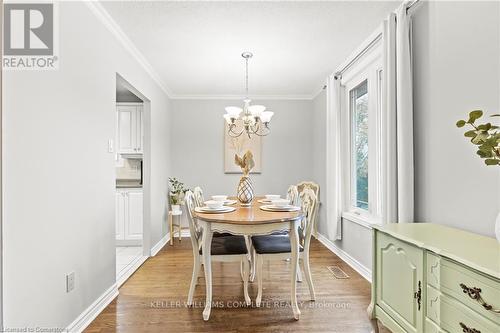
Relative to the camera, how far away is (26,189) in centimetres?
170

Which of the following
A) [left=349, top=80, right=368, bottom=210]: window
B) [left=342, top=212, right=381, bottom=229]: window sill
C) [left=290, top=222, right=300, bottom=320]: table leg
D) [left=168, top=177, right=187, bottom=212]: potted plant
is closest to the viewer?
[left=290, top=222, right=300, bottom=320]: table leg

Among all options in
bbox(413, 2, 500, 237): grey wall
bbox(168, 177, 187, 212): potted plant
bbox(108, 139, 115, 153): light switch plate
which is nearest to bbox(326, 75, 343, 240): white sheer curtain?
bbox(413, 2, 500, 237): grey wall

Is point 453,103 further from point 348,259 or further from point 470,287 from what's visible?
point 348,259

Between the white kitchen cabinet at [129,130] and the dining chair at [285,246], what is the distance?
9.27 ft

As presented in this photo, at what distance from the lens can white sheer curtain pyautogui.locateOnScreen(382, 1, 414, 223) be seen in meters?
2.34

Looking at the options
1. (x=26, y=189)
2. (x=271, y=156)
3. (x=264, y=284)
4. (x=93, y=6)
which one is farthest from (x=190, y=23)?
(x=271, y=156)

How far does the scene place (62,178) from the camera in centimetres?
203

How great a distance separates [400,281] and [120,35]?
3145 mm

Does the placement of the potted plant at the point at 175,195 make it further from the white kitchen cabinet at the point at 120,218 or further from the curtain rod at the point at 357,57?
the curtain rod at the point at 357,57

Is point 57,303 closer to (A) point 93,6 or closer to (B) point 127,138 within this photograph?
(A) point 93,6

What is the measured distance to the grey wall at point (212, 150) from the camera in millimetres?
5516

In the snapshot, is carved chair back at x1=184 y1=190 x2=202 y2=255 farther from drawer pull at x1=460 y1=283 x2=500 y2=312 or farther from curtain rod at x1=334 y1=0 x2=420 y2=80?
curtain rod at x1=334 y1=0 x2=420 y2=80

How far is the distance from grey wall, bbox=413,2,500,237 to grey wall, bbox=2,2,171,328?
8.51 feet

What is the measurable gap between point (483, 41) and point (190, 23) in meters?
2.22
